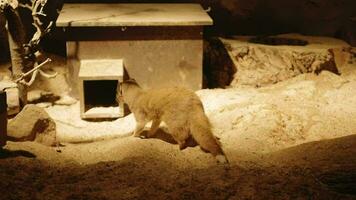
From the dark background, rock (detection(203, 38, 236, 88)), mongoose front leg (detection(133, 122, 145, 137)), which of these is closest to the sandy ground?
mongoose front leg (detection(133, 122, 145, 137))

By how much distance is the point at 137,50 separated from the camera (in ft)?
23.2

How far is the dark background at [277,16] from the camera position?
927 cm

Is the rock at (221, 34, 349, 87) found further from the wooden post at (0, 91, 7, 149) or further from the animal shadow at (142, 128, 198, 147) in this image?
the wooden post at (0, 91, 7, 149)

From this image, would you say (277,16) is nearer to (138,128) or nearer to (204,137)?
(138,128)

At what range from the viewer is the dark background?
9.27 metres

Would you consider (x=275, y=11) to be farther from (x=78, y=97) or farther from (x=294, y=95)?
(x=78, y=97)

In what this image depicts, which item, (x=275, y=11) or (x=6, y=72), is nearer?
(x=6, y=72)

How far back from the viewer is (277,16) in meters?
9.38

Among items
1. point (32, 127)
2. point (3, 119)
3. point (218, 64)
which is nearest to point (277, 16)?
point (218, 64)

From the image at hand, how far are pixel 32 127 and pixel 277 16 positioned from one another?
5.62 meters

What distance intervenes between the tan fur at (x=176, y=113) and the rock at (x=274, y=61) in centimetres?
259

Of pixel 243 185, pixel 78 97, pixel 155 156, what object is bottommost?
pixel 78 97

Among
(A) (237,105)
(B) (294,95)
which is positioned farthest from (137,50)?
(B) (294,95)

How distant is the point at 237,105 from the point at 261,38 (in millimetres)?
2713
